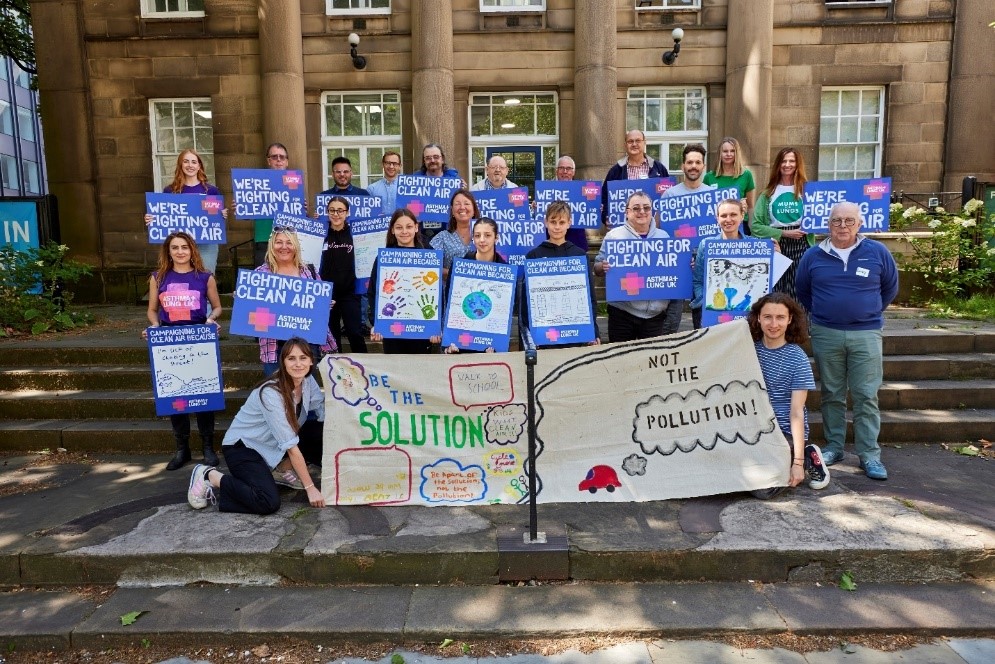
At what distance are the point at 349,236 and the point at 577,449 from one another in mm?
3071

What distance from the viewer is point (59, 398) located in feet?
22.2

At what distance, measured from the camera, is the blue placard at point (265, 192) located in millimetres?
7410

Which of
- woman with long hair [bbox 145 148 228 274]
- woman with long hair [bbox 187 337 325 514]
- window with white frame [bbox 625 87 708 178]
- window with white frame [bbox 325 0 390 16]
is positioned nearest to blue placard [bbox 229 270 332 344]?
woman with long hair [bbox 187 337 325 514]

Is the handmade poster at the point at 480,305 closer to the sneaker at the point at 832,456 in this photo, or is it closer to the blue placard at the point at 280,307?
the blue placard at the point at 280,307

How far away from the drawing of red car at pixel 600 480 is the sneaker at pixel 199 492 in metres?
2.63

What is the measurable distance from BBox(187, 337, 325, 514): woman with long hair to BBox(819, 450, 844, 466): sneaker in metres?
3.93

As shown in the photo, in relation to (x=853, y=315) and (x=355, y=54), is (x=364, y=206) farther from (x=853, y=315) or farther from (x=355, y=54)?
(x=355, y=54)

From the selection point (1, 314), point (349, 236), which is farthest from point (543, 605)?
point (1, 314)

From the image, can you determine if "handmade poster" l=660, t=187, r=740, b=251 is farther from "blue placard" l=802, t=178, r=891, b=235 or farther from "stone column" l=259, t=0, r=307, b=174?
"stone column" l=259, t=0, r=307, b=174

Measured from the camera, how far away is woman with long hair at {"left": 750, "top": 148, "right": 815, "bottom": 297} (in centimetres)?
618

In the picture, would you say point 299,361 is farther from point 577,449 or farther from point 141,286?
point 141,286

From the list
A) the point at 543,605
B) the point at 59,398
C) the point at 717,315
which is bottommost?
the point at 543,605

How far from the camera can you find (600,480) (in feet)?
15.9

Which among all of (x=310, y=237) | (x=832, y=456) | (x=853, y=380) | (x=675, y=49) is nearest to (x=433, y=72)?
(x=675, y=49)
